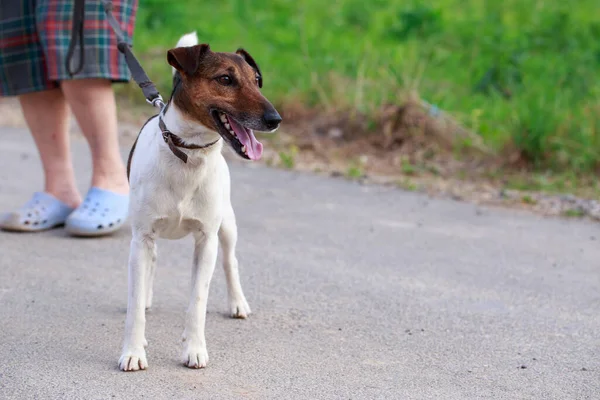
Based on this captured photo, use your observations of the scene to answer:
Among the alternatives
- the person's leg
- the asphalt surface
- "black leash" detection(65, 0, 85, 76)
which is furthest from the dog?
the person's leg

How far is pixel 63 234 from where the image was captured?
5496mm

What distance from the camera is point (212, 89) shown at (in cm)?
355

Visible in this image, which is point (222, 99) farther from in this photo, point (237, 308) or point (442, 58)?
point (442, 58)

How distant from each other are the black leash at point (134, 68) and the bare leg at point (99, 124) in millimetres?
151

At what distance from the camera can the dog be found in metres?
3.52

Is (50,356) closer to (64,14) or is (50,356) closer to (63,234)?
(63,234)

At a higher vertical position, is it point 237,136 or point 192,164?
point 237,136

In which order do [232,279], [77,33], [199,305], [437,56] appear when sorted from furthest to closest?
1. [437,56]
2. [77,33]
3. [232,279]
4. [199,305]

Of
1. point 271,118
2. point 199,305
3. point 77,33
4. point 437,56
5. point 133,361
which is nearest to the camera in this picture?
point 271,118

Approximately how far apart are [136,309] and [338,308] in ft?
3.80

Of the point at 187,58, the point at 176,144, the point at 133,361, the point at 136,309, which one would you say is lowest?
the point at 133,361

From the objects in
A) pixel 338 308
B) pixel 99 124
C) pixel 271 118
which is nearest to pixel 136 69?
pixel 99 124

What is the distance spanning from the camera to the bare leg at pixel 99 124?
5297 millimetres

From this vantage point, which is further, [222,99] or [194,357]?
[194,357]
